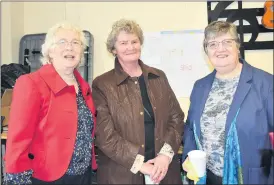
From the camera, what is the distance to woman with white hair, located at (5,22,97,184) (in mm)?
1167

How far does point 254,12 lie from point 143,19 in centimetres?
93

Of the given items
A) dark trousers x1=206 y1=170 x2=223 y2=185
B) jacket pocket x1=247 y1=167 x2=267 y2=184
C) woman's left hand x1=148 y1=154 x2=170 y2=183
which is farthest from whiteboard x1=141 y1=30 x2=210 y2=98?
jacket pocket x1=247 y1=167 x2=267 y2=184

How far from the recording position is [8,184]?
46.7 inches

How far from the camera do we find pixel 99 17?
92.4 inches

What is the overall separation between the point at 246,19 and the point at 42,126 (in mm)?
1278

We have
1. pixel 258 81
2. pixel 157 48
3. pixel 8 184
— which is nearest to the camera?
pixel 258 81

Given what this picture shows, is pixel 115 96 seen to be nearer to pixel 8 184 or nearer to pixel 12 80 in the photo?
pixel 8 184

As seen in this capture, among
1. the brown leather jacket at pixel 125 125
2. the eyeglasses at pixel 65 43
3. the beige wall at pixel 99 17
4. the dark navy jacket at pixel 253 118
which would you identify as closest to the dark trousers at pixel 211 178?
the dark navy jacket at pixel 253 118

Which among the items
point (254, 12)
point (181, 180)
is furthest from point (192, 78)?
point (181, 180)

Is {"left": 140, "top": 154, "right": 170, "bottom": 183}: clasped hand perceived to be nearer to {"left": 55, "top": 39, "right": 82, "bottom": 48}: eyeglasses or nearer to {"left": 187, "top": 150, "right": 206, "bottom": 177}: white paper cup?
{"left": 187, "top": 150, "right": 206, "bottom": 177}: white paper cup

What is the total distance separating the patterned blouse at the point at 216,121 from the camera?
44.9 inches

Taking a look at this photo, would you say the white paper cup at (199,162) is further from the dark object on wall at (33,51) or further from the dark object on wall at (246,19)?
the dark object on wall at (33,51)

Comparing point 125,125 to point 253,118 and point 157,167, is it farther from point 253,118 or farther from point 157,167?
point 253,118

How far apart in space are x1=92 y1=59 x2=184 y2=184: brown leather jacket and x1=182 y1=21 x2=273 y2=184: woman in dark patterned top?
0.16m
